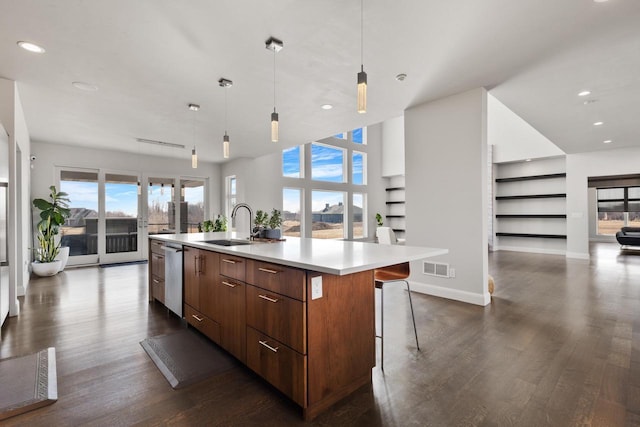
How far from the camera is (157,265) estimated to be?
358cm

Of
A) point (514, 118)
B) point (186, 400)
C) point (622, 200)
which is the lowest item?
point (186, 400)

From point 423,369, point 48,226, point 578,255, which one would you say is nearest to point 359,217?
point 578,255

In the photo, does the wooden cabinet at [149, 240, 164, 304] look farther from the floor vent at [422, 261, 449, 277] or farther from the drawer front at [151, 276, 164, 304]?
the floor vent at [422, 261, 449, 277]

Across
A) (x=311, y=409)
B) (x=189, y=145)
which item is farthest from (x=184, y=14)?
(x=189, y=145)

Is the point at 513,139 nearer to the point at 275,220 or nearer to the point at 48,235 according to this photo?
the point at 275,220

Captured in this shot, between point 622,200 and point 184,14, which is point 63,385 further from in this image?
point 622,200

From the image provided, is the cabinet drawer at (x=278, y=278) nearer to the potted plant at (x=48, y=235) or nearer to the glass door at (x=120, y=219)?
the potted plant at (x=48, y=235)

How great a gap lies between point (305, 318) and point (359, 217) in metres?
9.34

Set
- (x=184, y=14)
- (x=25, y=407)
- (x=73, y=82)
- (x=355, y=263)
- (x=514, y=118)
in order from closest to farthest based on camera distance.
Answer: (x=355, y=263) < (x=25, y=407) < (x=184, y=14) < (x=73, y=82) < (x=514, y=118)

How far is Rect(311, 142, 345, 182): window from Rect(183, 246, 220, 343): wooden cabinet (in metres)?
6.70

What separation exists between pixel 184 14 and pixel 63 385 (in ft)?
8.87

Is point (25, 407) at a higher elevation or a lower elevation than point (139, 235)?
lower

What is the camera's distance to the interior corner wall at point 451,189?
352 cm

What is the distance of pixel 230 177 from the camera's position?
330 inches
